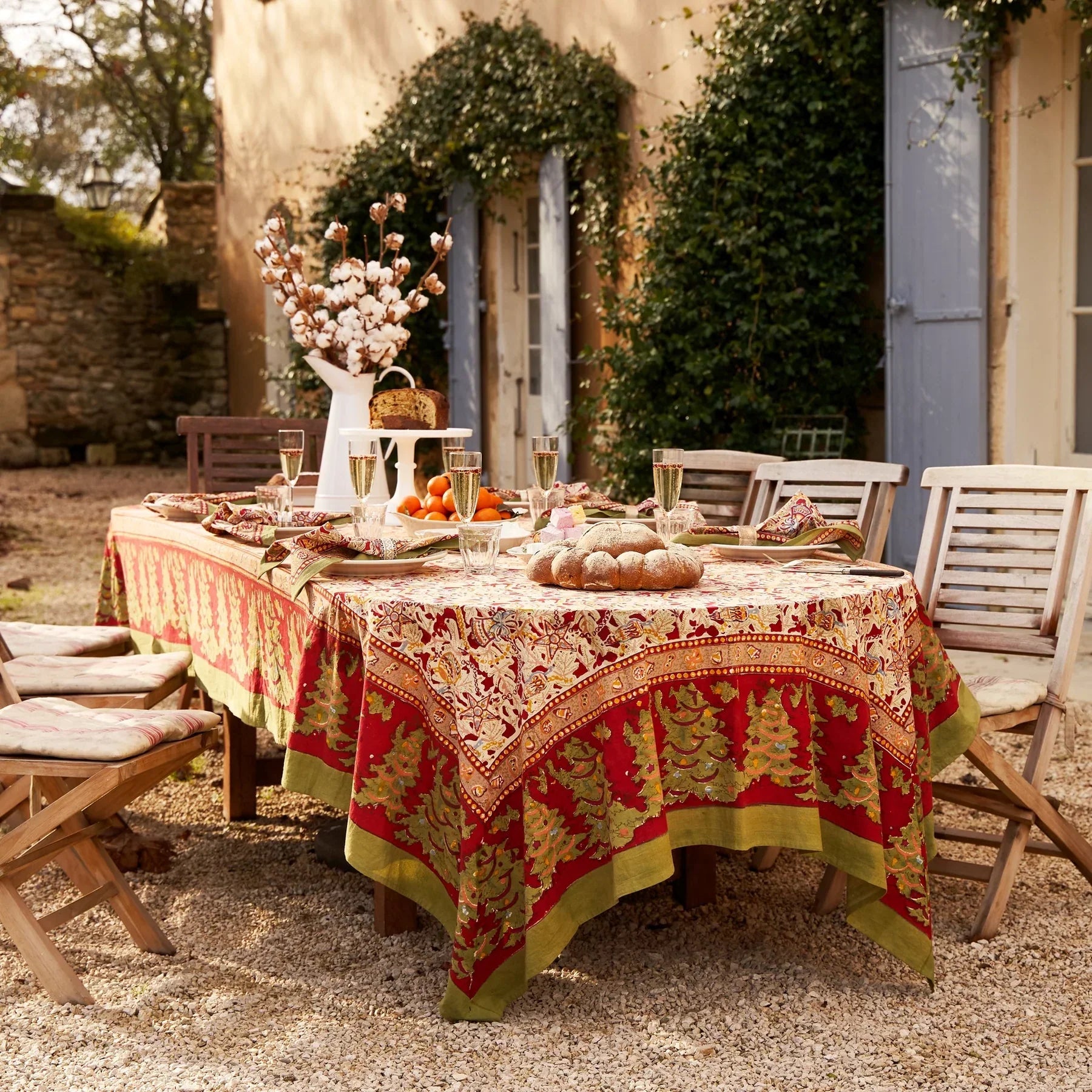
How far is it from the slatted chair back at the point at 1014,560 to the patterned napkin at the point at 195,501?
75.0 inches

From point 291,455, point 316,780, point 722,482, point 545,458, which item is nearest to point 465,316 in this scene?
point 722,482

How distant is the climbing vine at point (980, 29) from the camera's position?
562cm

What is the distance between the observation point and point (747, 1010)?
2629 mm

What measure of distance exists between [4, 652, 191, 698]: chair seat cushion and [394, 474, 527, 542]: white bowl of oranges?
688 millimetres

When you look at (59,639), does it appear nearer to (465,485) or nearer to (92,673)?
(92,673)

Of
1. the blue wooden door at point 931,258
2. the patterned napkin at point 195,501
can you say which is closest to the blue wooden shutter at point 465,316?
the blue wooden door at point 931,258

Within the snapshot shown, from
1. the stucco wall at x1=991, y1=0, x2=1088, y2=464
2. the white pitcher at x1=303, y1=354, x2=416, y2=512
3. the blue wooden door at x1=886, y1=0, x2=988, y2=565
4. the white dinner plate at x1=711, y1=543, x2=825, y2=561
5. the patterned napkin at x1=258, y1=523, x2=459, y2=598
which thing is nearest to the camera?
the patterned napkin at x1=258, y1=523, x2=459, y2=598

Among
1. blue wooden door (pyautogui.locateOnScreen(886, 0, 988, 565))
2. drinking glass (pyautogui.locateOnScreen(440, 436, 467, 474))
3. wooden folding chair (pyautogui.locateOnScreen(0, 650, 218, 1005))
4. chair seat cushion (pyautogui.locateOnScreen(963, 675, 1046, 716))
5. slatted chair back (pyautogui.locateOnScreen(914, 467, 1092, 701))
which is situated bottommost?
wooden folding chair (pyautogui.locateOnScreen(0, 650, 218, 1005))

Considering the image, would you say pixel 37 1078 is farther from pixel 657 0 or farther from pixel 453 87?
pixel 453 87

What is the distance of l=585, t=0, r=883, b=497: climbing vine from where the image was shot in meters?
6.54

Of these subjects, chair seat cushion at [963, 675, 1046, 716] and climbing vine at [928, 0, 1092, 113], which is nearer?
chair seat cushion at [963, 675, 1046, 716]

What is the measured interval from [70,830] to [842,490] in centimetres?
205

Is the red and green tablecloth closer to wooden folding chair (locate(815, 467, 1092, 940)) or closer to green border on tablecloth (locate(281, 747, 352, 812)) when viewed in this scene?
green border on tablecloth (locate(281, 747, 352, 812))

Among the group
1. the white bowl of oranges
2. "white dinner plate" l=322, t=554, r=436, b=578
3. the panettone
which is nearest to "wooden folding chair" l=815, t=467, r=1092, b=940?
the panettone
